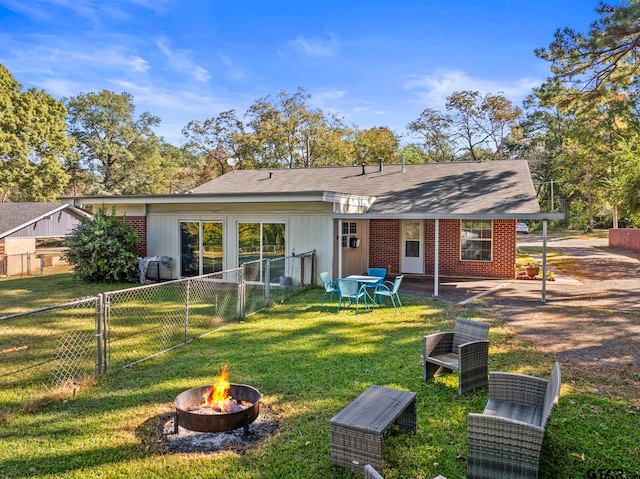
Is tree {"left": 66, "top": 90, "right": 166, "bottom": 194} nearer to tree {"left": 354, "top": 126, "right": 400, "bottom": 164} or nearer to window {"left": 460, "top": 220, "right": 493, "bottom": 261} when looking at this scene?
tree {"left": 354, "top": 126, "right": 400, "bottom": 164}

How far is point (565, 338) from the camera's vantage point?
759 cm

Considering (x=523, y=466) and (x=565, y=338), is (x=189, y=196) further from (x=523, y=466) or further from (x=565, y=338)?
(x=523, y=466)

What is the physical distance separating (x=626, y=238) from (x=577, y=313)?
2242 cm

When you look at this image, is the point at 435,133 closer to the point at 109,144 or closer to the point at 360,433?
the point at 109,144

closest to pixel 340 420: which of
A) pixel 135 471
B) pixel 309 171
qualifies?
pixel 135 471

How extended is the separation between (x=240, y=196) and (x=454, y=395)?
8847 millimetres

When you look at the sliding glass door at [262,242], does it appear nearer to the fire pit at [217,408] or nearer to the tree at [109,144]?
the fire pit at [217,408]

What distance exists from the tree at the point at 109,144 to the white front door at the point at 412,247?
Result: 2854 centimetres

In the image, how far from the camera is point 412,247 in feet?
51.9

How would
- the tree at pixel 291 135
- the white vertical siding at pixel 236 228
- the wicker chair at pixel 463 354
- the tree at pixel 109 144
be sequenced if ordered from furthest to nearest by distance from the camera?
the tree at pixel 109 144
the tree at pixel 291 135
the white vertical siding at pixel 236 228
the wicker chair at pixel 463 354

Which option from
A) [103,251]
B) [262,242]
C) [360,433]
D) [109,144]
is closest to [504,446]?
[360,433]

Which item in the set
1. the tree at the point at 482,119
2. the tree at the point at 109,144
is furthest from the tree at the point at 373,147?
the tree at the point at 109,144

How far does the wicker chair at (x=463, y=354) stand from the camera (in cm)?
505

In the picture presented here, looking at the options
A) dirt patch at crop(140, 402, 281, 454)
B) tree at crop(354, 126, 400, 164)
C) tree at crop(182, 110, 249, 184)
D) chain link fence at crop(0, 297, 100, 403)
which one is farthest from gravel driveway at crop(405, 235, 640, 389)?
tree at crop(182, 110, 249, 184)
